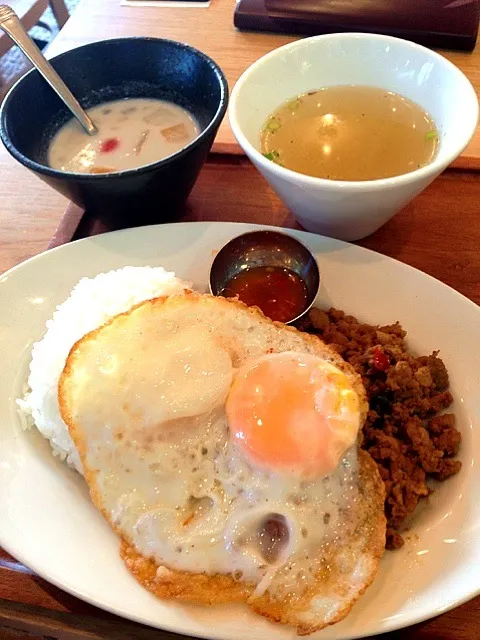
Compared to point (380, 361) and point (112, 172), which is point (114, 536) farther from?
point (112, 172)

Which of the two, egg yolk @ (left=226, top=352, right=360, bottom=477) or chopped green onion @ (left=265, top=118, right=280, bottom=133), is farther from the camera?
chopped green onion @ (left=265, top=118, right=280, bottom=133)

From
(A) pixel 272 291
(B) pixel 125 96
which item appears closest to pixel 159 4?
(B) pixel 125 96

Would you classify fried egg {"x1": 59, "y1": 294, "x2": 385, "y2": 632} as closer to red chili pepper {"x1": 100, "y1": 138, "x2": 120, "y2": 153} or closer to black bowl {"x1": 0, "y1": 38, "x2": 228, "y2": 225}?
black bowl {"x1": 0, "y1": 38, "x2": 228, "y2": 225}

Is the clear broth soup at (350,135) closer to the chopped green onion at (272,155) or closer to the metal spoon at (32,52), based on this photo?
the chopped green onion at (272,155)

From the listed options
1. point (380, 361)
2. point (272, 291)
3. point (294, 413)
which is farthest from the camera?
point (272, 291)

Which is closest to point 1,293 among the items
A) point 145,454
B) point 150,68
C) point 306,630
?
point 145,454

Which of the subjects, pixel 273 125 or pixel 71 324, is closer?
pixel 71 324

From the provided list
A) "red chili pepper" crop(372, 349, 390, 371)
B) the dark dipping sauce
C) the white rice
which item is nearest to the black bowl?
the white rice

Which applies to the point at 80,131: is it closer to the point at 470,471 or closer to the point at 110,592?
the point at 110,592
